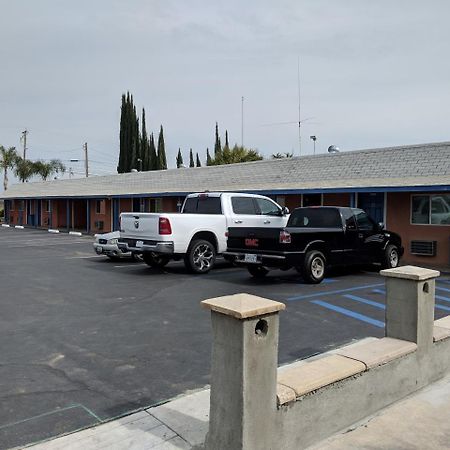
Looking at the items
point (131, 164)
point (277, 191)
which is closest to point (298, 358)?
point (277, 191)

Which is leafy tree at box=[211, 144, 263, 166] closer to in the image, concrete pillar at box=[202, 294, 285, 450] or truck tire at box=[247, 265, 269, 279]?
truck tire at box=[247, 265, 269, 279]

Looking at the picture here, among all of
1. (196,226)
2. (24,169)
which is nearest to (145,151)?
(24,169)

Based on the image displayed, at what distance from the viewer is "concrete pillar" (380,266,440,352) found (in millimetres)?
4809

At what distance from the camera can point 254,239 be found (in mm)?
10750

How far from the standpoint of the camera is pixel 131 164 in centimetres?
6172

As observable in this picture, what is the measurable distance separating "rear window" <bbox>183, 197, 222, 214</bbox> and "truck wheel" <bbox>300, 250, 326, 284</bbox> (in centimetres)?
341

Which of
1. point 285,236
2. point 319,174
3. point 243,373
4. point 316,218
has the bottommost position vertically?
point 243,373

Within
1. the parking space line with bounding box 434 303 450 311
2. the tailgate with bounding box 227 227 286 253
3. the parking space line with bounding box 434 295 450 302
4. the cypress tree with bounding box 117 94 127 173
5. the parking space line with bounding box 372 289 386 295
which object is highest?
the cypress tree with bounding box 117 94 127 173

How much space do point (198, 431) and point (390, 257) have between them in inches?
405

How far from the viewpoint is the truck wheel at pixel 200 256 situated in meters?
12.3

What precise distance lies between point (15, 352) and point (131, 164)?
189 ft

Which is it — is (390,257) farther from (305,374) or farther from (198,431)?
(198,431)

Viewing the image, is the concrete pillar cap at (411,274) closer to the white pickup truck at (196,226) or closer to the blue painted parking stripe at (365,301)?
the blue painted parking stripe at (365,301)

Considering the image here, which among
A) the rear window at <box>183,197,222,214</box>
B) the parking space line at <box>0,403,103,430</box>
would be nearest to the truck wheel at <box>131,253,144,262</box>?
the rear window at <box>183,197,222,214</box>
